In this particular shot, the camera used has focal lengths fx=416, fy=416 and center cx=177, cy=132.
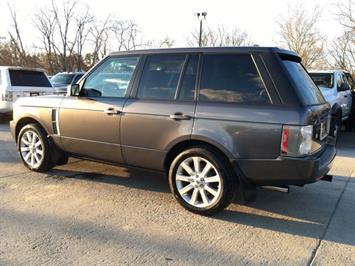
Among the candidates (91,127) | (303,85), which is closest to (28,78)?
(91,127)

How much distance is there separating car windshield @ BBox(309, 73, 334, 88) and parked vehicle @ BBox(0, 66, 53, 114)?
731 centimetres

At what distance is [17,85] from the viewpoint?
1141 centimetres

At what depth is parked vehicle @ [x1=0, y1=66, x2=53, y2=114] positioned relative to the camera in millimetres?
11273

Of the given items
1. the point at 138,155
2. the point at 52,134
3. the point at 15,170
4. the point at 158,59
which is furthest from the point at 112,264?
the point at 15,170

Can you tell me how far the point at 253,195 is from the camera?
4.53 meters

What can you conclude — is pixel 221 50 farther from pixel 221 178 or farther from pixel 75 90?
pixel 75 90

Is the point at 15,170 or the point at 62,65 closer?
the point at 15,170

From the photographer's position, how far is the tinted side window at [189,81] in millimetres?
4598

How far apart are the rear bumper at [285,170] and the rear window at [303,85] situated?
0.57 meters

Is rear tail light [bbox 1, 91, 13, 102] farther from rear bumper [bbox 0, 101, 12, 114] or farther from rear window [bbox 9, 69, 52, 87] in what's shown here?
rear window [bbox 9, 69, 52, 87]

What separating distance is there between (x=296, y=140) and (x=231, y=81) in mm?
944

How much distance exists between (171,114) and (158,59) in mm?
780

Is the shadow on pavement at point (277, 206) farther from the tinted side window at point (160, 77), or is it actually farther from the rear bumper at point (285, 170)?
the tinted side window at point (160, 77)

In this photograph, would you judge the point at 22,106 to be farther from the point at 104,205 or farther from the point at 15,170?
the point at 104,205
